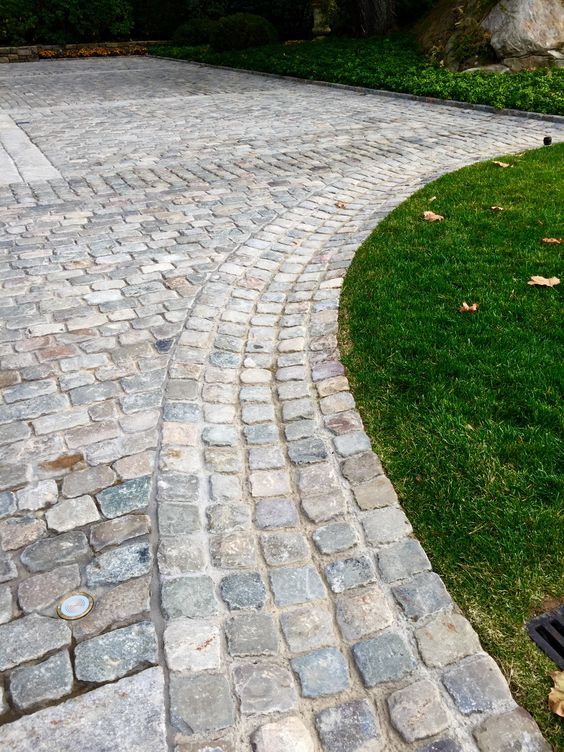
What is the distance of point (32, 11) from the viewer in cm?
2255

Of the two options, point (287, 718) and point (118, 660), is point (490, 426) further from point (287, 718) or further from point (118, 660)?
point (118, 660)

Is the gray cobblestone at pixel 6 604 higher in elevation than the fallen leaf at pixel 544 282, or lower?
lower

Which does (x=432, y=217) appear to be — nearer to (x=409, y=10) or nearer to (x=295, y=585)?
(x=295, y=585)

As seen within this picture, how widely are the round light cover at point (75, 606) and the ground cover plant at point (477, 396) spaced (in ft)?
4.18

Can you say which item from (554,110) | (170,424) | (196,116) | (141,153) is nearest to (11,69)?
(196,116)

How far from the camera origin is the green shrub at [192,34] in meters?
23.1

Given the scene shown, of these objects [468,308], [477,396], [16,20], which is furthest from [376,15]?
[477,396]

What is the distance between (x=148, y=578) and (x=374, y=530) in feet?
2.93

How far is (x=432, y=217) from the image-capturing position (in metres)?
5.29

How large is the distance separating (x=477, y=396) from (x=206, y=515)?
1465 millimetres

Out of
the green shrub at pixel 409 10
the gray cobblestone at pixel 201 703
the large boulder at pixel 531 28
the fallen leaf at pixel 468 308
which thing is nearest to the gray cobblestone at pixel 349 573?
the gray cobblestone at pixel 201 703

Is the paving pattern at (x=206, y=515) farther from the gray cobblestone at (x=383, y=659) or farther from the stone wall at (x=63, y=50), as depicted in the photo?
the stone wall at (x=63, y=50)

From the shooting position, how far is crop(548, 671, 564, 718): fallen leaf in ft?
5.87

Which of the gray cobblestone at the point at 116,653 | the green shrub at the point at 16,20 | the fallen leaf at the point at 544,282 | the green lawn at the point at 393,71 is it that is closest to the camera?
the gray cobblestone at the point at 116,653
